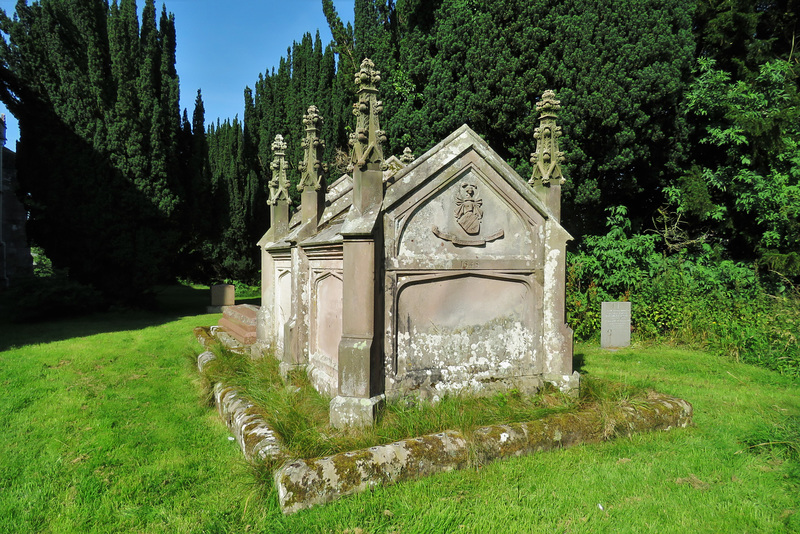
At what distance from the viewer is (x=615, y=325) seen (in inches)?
388

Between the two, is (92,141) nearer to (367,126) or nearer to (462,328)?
(367,126)

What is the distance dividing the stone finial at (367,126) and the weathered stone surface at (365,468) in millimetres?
2702

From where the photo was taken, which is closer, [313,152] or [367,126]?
[367,126]

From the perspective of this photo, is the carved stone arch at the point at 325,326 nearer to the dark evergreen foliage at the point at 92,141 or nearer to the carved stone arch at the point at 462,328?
the carved stone arch at the point at 462,328

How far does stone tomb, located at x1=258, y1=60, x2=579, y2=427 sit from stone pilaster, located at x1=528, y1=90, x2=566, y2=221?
0.5 inches

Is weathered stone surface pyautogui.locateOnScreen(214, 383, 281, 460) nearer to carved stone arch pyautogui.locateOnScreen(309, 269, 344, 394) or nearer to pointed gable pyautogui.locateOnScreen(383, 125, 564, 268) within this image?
carved stone arch pyautogui.locateOnScreen(309, 269, 344, 394)

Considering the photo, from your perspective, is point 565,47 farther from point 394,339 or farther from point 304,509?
point 304,509

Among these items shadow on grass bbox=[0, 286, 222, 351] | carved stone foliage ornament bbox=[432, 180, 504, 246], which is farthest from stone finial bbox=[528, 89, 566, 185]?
shadow on grass bbox=[0, 286, 222, 351]

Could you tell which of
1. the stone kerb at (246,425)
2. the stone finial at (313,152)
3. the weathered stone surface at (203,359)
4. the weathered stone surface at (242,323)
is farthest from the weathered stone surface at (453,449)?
the weathered stone surface at (242,323)

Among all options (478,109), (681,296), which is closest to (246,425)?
(478,109)

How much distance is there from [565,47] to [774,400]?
7712 mm

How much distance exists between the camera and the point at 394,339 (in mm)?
4586

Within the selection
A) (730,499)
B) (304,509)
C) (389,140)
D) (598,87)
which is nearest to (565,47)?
(598,87)

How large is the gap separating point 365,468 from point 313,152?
13.3 feet
